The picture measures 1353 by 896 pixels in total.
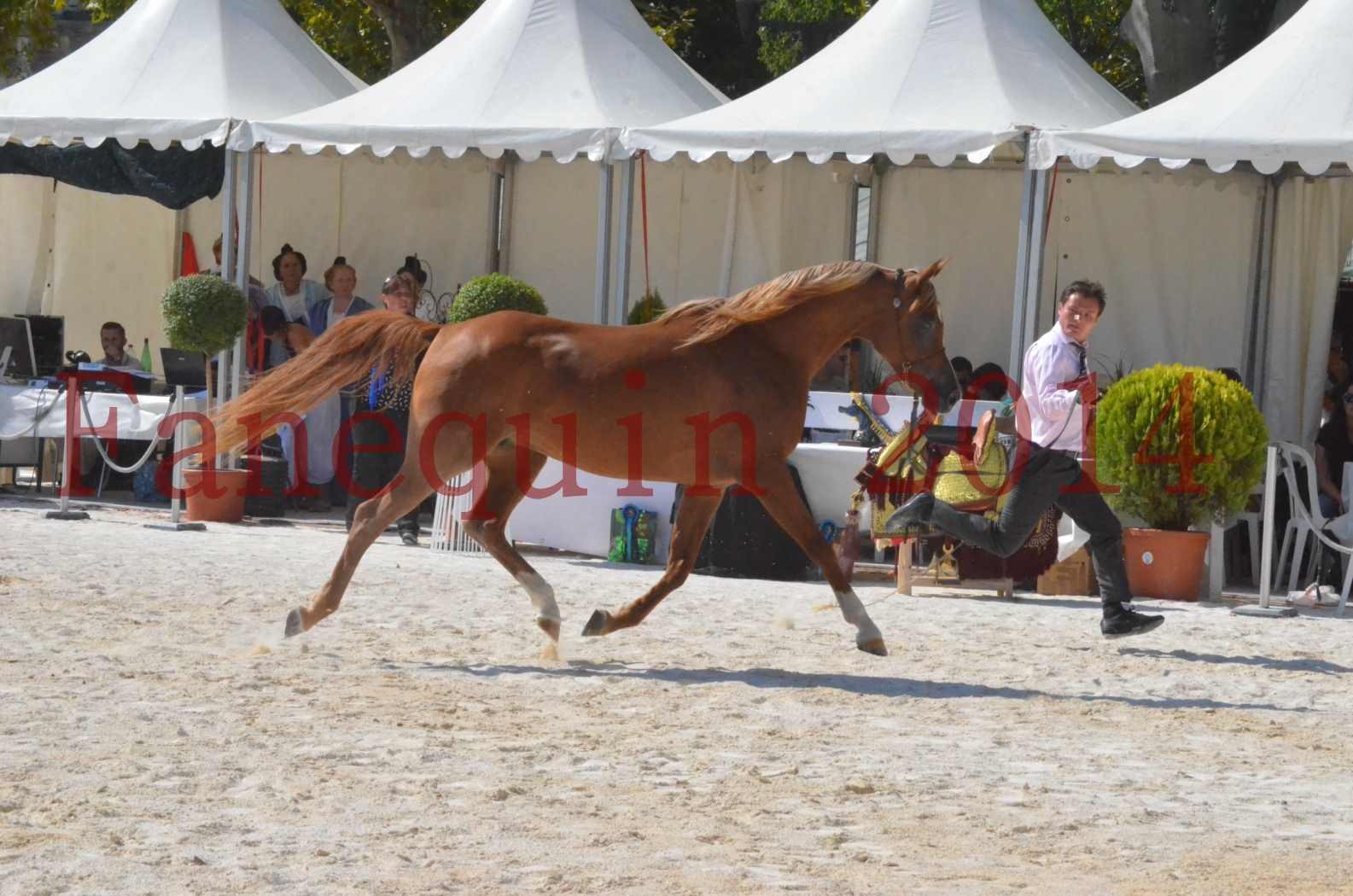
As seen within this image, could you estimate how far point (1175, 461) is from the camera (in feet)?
33.2

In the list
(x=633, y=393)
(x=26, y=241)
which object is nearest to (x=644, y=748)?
(x=633, y=393)

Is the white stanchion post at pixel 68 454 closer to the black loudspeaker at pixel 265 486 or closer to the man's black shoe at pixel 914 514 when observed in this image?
the black loudspeaker at pixel 265 486

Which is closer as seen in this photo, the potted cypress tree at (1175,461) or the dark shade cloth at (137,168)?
the potted cypress tree at (1175,461)

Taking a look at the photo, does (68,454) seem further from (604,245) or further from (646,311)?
(646,311)

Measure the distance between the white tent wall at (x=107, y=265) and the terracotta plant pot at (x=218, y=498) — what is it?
456cm

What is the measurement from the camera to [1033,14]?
13.3 m

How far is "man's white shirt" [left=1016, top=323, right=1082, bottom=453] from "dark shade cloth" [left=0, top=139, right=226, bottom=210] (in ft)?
28.8

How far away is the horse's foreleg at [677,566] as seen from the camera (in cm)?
760

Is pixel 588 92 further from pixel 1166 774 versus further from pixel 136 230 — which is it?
pixel 1166 774

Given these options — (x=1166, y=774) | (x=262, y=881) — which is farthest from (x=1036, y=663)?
(x=262, y=881)

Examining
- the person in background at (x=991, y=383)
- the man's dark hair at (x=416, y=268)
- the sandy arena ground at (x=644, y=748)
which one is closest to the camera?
the sandy arena ground at (x=644, y=748)

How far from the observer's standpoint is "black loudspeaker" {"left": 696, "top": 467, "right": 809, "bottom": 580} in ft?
35.2

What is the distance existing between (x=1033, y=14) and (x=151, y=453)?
695 centimetres

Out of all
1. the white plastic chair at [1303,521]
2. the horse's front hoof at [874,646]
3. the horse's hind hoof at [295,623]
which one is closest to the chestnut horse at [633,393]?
the horse's front hoof at [874,646]
